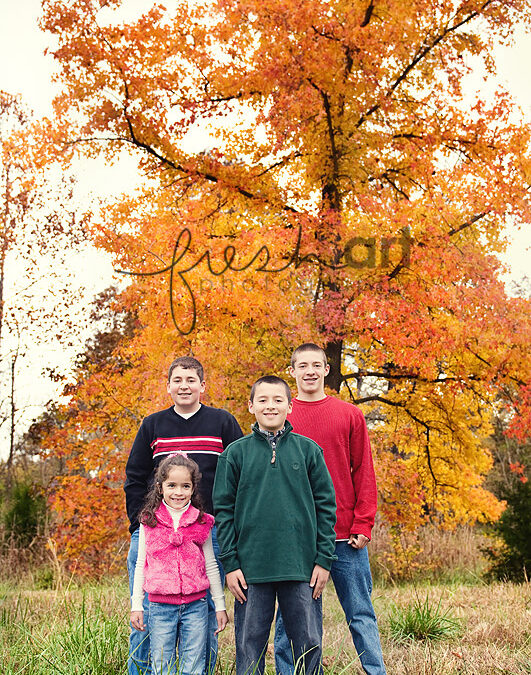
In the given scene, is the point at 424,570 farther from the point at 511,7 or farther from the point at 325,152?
the point at 511,7

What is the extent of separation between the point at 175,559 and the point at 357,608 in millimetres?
1092

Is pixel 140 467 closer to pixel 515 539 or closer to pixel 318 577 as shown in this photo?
pixel 318 577

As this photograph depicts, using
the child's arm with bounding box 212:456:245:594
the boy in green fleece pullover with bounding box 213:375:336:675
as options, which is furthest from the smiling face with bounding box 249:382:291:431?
the child's arm with bounding box 212:456:245:594

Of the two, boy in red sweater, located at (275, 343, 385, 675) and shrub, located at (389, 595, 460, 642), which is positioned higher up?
boy in red sweater, located at (275, 343, 385, 675)

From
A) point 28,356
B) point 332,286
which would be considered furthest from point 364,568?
point 28,356

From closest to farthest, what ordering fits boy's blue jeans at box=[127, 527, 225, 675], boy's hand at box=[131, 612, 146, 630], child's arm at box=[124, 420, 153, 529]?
boy's hand at box=[131, 612, 146, 630]
boy's blue jeans at box=[127, 527, 225, 675]
child's arm at box=[124, 420, 153, 529]

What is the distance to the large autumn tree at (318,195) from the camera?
354 inches

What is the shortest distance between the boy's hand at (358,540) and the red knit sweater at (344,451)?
0.15 ft

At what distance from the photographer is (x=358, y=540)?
3.57 m

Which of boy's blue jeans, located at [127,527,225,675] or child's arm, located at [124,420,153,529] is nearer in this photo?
boy's blue jeans, located at [127,527,225,675]

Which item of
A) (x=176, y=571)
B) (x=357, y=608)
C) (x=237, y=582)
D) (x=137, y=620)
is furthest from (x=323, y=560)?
(x=137, y=620)

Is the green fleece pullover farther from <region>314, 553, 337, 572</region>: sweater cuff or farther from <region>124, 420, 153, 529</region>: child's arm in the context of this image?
<region>124, 420, 153, 529</region>: child's arm

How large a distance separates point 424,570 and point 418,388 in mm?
3316

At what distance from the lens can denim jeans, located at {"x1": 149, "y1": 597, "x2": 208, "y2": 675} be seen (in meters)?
3.19
